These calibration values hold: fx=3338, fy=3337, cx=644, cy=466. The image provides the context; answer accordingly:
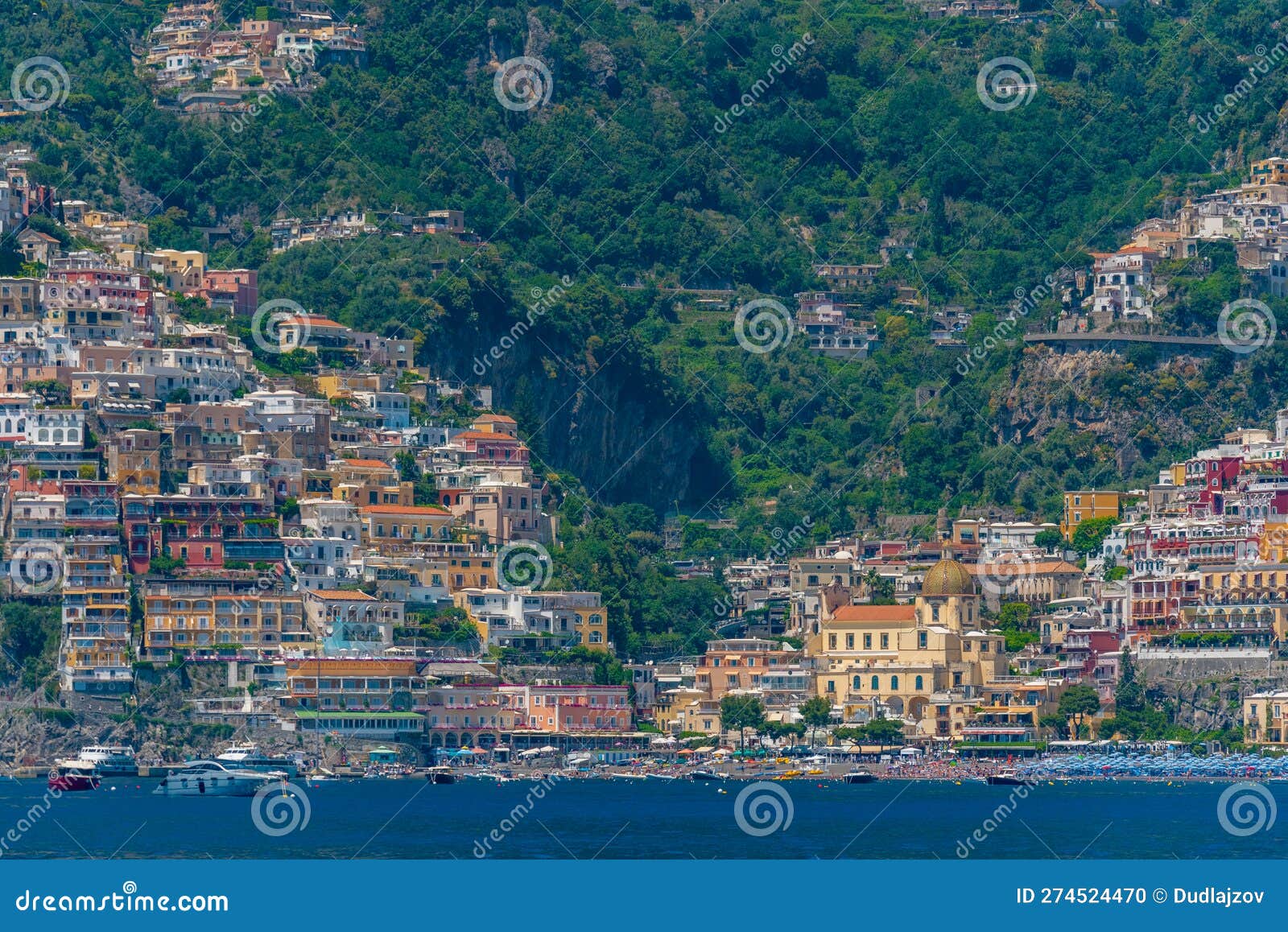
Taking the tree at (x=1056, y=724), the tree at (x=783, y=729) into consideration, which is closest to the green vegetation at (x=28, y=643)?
the tree at (x=783, y=729)

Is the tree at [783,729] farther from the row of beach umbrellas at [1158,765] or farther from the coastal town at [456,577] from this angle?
the row of beach umbrellas at [1158,765]

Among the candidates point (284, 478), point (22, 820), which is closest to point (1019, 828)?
point (22, 820)

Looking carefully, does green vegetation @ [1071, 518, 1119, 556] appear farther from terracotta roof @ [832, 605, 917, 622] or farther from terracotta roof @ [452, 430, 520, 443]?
terracotta roof @ [452, 430, 520, 443]

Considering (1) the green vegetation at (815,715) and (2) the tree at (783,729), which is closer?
(1) the green vegetation at (815,715)

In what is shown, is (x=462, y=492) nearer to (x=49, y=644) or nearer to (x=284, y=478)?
(x=284, y=478)

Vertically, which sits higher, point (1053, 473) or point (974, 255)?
point (974, 255)

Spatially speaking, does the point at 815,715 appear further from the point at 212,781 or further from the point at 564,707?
the point at 212,781

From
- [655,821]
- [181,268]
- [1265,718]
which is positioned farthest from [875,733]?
[181,268]
